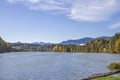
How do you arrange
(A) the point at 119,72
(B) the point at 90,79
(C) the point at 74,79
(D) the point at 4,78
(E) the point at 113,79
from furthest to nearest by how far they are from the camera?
(A) the point at 119,72, (D) the point at 4,78, (C) the point at 74,79, (B) the point at 90,79, (E) the point at 113,79

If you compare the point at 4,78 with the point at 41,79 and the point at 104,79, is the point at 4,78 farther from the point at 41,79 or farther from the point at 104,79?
the point at 104,79

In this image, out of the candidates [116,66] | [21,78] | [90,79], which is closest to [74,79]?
[90,79]

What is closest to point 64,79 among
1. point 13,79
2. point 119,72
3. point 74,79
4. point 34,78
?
point 74,79

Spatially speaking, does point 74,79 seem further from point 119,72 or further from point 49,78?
point 119,72

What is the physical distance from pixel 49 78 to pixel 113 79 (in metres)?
26.0

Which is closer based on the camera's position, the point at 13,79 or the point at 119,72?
the point at 13,79

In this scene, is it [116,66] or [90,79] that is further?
[116,66]

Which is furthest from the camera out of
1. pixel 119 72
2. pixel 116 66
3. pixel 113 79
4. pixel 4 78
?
pixel 116 66

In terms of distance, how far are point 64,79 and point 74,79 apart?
2.95m

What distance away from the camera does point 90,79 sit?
73000 mm

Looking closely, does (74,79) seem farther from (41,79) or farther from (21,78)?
(21,78)

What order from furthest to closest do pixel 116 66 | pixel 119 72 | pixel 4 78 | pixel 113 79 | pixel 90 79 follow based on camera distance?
1. pixel 116 66
2. pixel 119 72
3. pixel 4 78
4. pixel 90 79
5. pixel 113 79

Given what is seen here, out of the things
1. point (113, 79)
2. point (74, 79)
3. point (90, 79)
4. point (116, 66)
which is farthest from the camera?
point (116, 66)

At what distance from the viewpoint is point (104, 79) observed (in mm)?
64875
